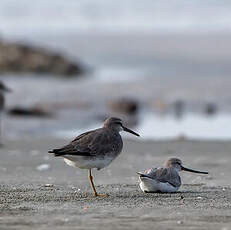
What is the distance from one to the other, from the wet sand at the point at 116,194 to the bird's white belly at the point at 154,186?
11 cm

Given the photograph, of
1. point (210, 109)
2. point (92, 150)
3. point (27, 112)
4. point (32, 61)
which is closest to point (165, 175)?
point (92, 150)

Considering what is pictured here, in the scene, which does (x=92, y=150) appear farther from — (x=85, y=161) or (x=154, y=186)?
(x=154, y=186)

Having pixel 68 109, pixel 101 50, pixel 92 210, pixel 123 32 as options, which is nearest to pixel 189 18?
pixel 123 32

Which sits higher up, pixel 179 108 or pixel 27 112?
pixel 179 108

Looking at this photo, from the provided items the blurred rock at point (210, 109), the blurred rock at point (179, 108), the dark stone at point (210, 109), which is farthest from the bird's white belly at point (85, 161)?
the dark stone at point (210, 109)

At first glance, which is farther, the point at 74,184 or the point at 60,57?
the point at 60,57

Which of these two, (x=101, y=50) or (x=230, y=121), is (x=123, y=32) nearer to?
(x=101, y=50)

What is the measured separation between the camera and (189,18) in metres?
34.5

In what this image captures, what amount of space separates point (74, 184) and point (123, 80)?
12.7m

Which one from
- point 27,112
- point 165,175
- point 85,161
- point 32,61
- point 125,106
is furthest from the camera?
point 32,61

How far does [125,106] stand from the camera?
18.9 meters

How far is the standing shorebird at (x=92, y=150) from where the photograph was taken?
905cm

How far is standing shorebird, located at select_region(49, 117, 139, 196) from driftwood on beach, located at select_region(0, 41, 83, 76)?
15.5 meters

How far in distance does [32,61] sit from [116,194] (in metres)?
16.7
